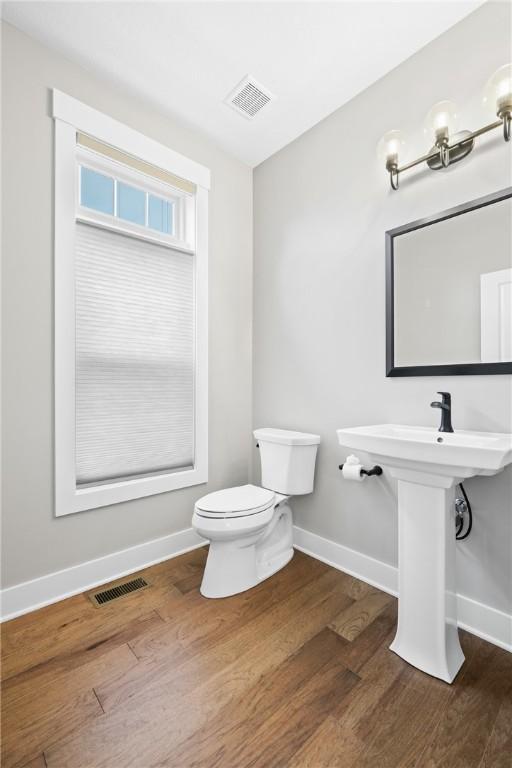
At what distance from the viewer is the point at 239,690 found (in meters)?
1.21

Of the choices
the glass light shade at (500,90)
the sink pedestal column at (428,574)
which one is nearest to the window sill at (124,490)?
the sink pedestal column at (428,574)

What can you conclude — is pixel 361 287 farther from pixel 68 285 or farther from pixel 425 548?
pixel 68 285

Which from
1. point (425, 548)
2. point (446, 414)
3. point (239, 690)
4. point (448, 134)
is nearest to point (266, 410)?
point (446, 414)

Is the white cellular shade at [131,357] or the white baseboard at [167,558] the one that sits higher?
the white cellular shade at [131,357]

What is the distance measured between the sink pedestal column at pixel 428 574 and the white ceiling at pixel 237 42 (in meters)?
1.90

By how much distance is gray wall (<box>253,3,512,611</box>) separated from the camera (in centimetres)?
145

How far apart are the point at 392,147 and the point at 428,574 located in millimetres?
1814

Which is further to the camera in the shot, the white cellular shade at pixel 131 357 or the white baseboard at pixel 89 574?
the white cellular shade at pixel 131 357

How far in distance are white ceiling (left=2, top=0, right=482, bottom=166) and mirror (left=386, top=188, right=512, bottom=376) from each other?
2.74 ft

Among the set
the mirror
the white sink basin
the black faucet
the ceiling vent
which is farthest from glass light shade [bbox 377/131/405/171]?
the white sink basin

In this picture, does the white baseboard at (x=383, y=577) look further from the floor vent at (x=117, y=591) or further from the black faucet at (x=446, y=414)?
the floor vent at (x=117, y=591)

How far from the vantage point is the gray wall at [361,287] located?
1447 millimetres

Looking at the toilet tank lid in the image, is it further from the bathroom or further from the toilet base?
the toilet base

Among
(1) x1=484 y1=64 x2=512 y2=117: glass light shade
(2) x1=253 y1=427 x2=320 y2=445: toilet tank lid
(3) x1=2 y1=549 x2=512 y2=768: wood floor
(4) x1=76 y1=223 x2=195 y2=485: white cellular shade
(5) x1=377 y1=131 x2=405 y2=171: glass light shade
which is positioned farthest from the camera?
(2) x1=253 y1=427 x2=320 y2=445: toilet tank lid
